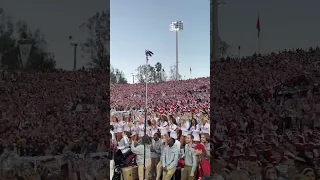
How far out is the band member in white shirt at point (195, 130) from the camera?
6113 mm

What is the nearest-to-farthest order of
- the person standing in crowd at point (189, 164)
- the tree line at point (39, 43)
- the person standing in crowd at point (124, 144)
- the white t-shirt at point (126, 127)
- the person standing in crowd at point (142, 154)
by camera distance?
the tree line at point (39, 43), the person standing in crowd at point (189, 164), the person standing in crowd at point (142, 154), the person standing in crowd at point (124, 144), the white t-shirt at point (126, 127)

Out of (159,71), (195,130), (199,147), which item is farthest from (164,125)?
(159,71)

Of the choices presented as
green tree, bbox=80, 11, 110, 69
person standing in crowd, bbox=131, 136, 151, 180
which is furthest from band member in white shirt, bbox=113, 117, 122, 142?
green tree, bbox=80, 11, 110, 69

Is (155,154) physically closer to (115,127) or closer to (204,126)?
(204,126)

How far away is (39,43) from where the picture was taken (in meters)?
5.12

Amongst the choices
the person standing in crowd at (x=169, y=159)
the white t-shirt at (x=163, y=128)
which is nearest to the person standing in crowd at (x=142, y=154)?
the white t-shirt at (x=163, y=128)

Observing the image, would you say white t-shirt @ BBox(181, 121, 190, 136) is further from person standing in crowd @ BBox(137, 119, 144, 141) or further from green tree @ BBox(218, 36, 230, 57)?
green tree @ BBox(218, 36, 230, 57)

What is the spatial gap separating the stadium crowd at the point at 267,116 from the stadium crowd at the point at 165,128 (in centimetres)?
121

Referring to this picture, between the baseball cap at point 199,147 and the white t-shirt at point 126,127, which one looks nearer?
the baseball cap at point 199,147

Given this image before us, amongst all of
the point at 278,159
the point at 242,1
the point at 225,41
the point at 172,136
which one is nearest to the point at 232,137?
the point at 278,159

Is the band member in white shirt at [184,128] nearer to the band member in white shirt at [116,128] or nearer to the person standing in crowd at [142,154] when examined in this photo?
the person standing in crowd at [142,154]

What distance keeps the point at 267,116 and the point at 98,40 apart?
224 cm

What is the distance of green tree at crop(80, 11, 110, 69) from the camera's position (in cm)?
523

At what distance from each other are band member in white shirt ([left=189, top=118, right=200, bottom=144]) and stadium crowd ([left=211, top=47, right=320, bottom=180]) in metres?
1.39
